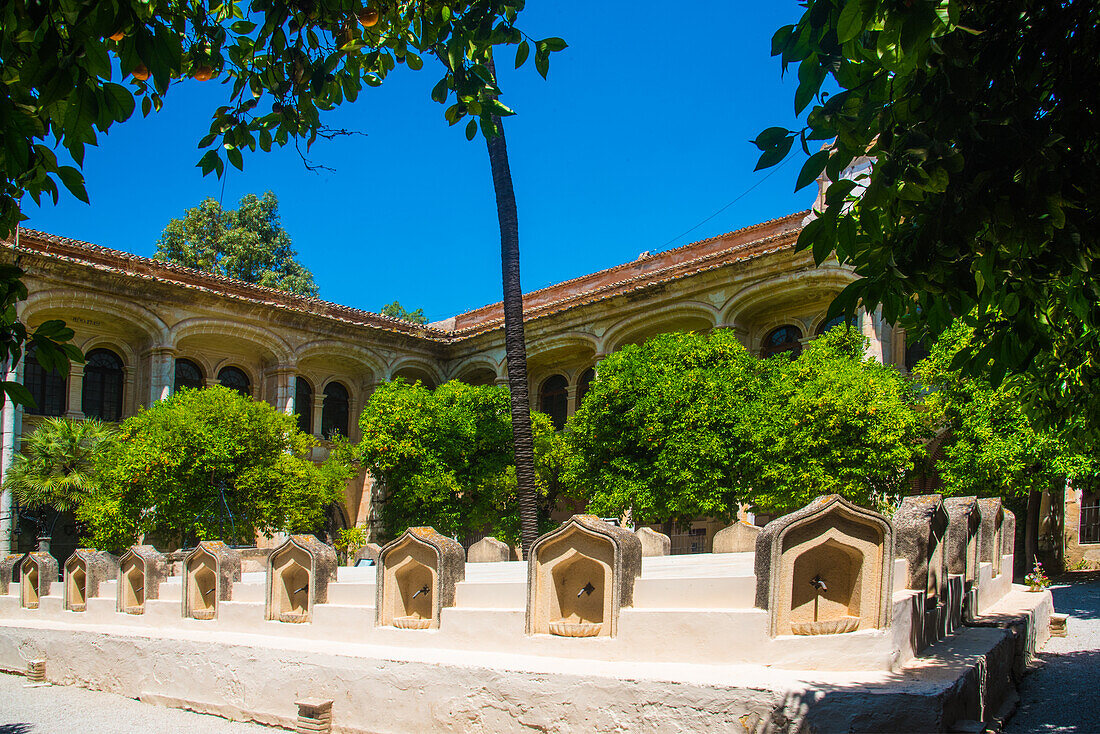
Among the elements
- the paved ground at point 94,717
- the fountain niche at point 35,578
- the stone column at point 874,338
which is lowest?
the paved ground at point 94,717

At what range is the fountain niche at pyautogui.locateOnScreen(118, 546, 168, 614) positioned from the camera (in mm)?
11172

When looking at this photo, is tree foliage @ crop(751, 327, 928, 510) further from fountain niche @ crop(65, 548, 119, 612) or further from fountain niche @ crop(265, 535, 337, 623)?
fountain niche @ crop(65, 548, 119, 612)

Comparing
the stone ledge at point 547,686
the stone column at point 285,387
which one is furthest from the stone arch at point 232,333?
the stone ledge at point 547,686

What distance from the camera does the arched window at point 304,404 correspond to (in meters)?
26.5

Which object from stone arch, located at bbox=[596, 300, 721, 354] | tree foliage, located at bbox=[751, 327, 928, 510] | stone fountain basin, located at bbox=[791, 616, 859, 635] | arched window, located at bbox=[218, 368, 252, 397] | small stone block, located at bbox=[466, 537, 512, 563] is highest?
stone arch, located at bbox=[596, 300, 721, 354]

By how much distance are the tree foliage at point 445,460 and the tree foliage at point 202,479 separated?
1.87 meters

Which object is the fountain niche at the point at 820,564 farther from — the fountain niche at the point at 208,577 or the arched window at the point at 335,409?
the arched window at the point at 335,409

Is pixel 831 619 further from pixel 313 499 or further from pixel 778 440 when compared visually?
pixel 313 499

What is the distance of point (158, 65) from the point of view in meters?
2.71

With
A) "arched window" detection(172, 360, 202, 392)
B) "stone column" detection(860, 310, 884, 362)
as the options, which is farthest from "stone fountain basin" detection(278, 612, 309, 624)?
"arched window" detection(172, 360, 202, 392)

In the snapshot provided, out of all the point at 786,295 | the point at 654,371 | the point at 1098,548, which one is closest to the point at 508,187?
the point at 654,371

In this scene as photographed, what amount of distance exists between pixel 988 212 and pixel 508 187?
11826 millimetres

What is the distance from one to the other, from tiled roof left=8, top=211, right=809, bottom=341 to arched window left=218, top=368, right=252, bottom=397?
8.89 feet

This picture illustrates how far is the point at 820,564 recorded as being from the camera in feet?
19.2
